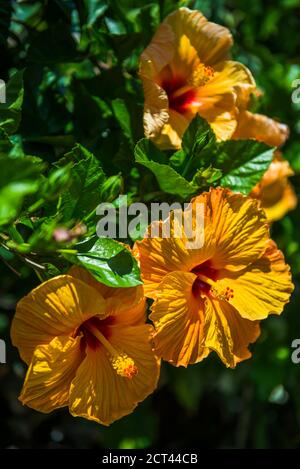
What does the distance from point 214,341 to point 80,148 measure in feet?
1.25

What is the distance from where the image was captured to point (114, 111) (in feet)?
4.63

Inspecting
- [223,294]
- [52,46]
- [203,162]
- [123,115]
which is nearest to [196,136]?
[203,162]

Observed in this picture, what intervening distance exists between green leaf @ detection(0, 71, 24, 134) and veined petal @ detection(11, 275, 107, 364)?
0.26 meters

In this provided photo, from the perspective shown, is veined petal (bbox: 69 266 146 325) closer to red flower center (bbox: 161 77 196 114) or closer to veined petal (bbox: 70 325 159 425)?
veined petal (bbox: 70 325 159 425)

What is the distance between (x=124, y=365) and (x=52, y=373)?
0.11 metres

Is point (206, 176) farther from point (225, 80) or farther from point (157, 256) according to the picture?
point (225, 80)

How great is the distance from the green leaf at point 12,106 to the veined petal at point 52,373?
345 mm

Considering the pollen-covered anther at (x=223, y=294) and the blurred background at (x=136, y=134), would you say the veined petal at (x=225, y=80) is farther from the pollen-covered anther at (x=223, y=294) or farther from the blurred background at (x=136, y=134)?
the pollen-covered anther at (x=223, y=294)

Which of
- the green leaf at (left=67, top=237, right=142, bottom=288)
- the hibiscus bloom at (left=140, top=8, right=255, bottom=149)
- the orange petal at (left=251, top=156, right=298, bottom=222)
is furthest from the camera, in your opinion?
the orange petal at (left=251, top=156, right=298, bottom=222)

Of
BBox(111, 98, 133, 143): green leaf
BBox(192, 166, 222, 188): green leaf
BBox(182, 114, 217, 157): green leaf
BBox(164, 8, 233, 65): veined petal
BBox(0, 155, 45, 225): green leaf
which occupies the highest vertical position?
BBox(0, 155, 45, 225): green leaf

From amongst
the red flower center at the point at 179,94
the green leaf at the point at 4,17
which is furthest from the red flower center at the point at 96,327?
the green leaf at the point at 4,17

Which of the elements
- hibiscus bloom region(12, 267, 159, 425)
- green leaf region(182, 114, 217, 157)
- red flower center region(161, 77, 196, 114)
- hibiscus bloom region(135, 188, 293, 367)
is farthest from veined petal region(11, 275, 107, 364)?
red flower center region(161, 77, 196, 114)

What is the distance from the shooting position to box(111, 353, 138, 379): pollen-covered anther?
47.1 inches

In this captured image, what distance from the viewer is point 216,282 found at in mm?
1302
